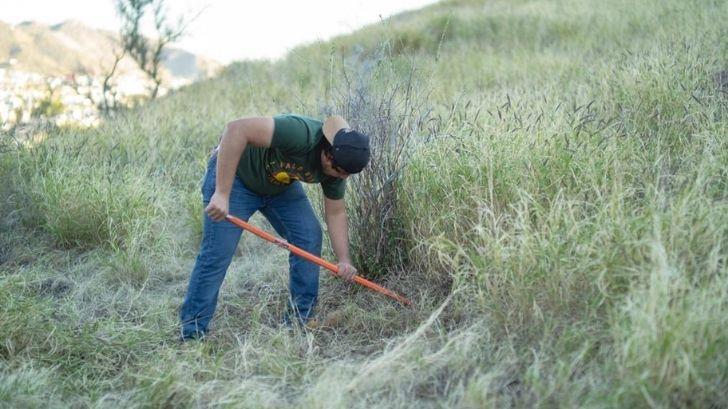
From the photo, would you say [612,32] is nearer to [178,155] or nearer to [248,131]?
[178,155]

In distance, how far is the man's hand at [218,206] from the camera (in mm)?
3186

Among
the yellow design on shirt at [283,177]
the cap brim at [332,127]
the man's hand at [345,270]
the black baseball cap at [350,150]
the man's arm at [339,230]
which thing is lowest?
the man's hand at [345,270]

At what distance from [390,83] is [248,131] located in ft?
→ 4.62

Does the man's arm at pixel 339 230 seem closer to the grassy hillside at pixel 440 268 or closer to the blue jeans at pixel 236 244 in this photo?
the blue jeans at pixel 236 244

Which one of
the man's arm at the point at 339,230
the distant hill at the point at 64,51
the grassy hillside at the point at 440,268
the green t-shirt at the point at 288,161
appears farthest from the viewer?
the distant hill at the point at 64,51

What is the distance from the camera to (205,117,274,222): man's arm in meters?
3.07

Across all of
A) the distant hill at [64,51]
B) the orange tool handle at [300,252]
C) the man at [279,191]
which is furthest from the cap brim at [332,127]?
the distant hill at [64,51]

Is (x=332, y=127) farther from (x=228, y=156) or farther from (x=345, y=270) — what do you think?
(x=345, y=270)

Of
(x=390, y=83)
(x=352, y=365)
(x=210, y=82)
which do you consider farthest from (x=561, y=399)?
(x=210, y=82)

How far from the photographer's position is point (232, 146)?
3092mm

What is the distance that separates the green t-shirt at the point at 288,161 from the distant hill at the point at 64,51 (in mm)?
8176

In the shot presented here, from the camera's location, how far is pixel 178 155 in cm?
674

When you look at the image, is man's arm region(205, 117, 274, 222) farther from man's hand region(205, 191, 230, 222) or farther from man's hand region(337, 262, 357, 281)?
man's hand region(337, 262, 357, 281)

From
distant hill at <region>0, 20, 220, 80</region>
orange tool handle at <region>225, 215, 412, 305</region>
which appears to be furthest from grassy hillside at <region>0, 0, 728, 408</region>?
distant hill at <region>0, 20, 220, 80</region>
